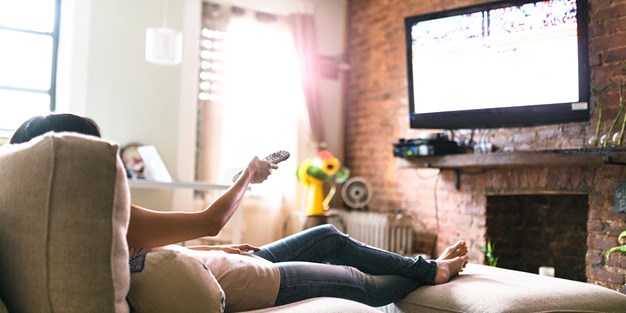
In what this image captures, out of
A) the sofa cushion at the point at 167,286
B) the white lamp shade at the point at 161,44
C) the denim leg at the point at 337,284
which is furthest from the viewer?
the white lamp shade at the point at 161,44

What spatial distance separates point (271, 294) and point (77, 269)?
70 cm

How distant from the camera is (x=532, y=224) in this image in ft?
14.9

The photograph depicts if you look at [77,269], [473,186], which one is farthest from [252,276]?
[473,186]

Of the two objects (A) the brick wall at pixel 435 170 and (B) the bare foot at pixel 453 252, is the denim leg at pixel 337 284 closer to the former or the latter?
(B) the bare foot at pixel 453 252

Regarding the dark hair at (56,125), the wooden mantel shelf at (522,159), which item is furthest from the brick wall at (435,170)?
the dark hair at (56,125)

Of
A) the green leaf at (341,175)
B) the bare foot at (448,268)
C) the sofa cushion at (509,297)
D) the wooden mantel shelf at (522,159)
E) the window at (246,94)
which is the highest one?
the window at (246,94)

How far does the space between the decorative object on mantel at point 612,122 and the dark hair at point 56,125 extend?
114 inches

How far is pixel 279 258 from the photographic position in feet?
7.47

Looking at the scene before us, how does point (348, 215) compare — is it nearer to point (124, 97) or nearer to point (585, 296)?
point (124, 97)

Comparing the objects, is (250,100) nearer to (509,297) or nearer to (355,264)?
(355,264)

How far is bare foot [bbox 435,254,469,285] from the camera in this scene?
2378 mm

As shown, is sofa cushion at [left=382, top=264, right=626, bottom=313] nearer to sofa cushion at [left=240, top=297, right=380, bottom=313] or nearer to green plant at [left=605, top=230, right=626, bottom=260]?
A: sofa cushion at [left=240, top=297, right=380, bottom=313]

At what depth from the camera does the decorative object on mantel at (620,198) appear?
3.44 meters

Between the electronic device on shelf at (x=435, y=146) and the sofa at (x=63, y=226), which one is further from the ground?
the electronic device on shelf at (x=435, y=146)
